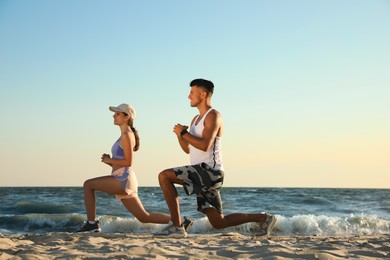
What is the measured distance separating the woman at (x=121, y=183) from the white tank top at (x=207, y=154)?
88 centimetres

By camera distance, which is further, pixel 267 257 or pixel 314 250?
pixel 314 250

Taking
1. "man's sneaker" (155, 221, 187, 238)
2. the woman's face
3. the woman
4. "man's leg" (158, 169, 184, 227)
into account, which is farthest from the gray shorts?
the woman's face

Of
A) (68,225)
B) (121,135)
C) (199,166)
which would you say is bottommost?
(68,225)

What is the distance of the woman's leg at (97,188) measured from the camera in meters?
5.45

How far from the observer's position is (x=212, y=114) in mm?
4969

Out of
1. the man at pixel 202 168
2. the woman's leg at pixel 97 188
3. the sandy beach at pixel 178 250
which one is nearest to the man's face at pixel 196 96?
the man at pixel 202 168

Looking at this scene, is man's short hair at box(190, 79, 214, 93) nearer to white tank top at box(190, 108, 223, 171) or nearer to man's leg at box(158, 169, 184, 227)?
white tank top at box(190, 108, 223, 171)

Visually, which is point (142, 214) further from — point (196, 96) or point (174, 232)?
point (196, 96)

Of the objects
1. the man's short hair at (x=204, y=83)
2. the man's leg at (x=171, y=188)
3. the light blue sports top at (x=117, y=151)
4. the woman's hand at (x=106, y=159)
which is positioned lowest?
the man's leg at (x=171, y=188)

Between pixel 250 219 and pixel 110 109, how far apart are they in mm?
A: 2217

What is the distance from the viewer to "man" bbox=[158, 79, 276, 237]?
4.90 metres

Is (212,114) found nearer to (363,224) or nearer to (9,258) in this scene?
(9,258)

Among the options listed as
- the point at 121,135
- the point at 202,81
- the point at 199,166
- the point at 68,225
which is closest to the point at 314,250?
the point at 199,166

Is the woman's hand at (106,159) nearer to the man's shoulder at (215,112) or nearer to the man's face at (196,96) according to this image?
the man's face at (196,96)
